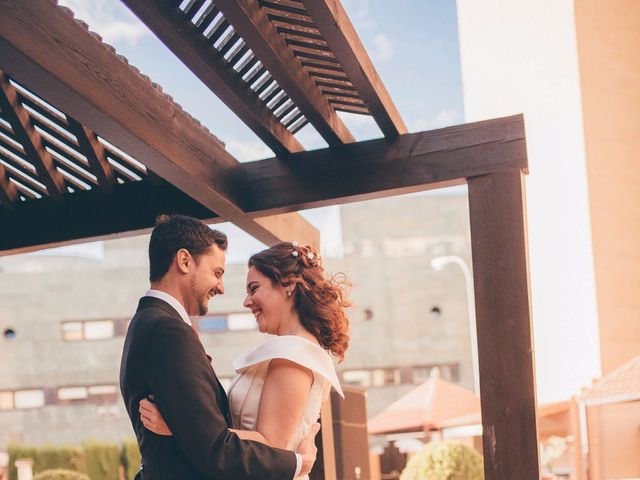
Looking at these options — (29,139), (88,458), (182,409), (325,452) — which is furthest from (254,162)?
(88,458)

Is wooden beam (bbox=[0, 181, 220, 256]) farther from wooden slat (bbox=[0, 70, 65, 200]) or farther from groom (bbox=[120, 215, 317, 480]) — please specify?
groom (bbox=[120, 215, 317, 480])

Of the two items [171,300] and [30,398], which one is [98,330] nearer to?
[30,398]

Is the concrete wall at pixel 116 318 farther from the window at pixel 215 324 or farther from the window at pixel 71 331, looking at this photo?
the window at pixel 215 324

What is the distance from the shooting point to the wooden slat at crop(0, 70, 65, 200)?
4.14 m

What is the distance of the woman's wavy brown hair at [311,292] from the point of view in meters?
2.92

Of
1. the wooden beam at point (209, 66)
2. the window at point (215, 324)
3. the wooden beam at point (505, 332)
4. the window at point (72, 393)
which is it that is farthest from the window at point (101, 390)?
the wooden beam at point (505, 332)

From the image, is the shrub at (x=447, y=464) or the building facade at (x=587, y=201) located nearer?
the shrub at (x=447, y=464)

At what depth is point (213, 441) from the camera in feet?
8.18

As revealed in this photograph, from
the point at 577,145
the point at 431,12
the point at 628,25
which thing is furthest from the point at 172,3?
the point at 431,12

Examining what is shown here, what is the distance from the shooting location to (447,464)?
10.7 m

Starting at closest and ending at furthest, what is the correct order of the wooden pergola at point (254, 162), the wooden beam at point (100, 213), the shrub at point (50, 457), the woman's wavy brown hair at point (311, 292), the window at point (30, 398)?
the woman's wavy brown hair at point (311, 292)
the wooden pergola at point (254, 162)
the wooden beam at point (100, 213)
the shrub at point (50, 457)
the window at point (30, 398)

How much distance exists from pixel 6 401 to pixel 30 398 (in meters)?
0.73

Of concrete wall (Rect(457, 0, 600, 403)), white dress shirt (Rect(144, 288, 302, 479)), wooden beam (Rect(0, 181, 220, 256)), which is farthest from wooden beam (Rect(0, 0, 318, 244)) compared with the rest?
concrete wall (Rect(457, 0, 600, 403))

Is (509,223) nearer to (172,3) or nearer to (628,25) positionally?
(172,3)
